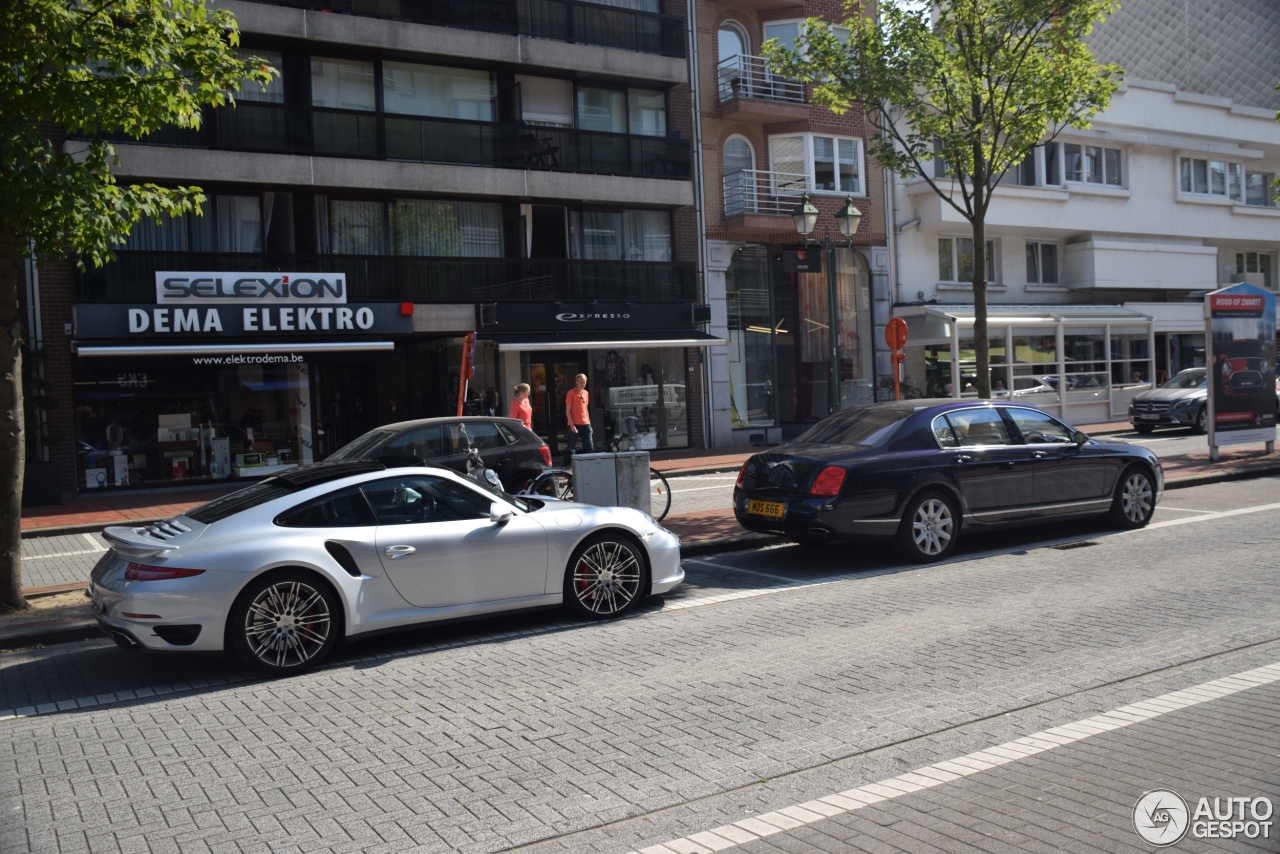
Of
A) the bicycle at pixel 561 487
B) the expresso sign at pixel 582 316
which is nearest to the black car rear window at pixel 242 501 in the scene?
the bicycle at pixel 561 487

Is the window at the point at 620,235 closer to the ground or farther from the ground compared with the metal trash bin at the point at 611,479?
farther from the ground

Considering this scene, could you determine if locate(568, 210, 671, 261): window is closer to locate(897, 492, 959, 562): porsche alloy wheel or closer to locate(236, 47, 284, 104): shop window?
locate(236, 47, 284, 104): shop window

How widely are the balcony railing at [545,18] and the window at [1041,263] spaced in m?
14.0

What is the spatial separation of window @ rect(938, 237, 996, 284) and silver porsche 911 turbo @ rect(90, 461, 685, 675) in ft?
81.4

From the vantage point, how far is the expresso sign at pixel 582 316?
23094 millimetres

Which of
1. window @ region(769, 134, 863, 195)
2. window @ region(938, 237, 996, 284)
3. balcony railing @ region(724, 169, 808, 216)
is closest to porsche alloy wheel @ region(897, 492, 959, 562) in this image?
balcony railing @ region(724, 169, 808, 216)

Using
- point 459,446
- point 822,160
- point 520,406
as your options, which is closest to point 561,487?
point 459,446

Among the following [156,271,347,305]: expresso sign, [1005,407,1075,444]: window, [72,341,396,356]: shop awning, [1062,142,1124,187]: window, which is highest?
[1062,142,1124,187]: window

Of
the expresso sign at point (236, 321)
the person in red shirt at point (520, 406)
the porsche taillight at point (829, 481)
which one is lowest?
the porsche taillight at point (829, 481)

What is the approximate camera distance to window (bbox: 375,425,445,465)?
13203 millimetres

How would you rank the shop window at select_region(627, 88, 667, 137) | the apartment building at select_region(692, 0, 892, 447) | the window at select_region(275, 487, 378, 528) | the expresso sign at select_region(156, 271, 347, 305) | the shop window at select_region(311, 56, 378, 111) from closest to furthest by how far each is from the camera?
1. the window at select_region(275, 487, 378, 528)
2. the expresso sign at select_region(156, 271, 347, 305)
3. the shop window at select_region(311, 56, 378, 111)
4. the shop window at select_region(627, 88, 667, 137)
5. the apartment building at select_region(692, 0, 892, 447)

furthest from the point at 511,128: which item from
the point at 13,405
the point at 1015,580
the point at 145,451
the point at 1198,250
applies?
the point at 1198,250

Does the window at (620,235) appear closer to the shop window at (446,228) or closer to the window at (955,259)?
the shop window at (446,228)
